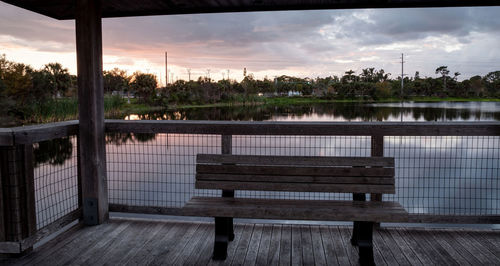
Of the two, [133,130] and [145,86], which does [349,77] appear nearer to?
[145,86]

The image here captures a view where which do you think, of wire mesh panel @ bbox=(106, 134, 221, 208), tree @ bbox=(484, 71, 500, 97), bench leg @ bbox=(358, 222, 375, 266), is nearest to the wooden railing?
wire mesh panel @ bbox=(106, 134, 221, 208)

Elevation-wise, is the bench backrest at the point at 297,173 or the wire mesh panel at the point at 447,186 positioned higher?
the bench backrest at the point at 297,173

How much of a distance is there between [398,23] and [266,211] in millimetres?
54635

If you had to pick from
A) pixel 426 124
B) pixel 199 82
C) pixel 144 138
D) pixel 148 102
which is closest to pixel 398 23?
pixel 199 82

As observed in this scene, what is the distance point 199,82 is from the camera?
5884 centimetres

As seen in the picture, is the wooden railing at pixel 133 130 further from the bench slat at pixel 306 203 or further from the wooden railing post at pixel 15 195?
the bench slat at pixel 306 203

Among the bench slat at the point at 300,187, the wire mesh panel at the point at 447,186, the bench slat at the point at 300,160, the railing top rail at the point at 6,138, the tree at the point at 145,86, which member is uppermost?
the tree at the point at 145,86

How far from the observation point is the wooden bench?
235 centimetres

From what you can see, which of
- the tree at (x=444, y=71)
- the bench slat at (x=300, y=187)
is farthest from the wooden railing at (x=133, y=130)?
the tree at (x=444, y=71)

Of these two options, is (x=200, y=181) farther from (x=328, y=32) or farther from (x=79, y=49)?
(x=328, y=32)

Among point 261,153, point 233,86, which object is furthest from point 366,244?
point 233,86

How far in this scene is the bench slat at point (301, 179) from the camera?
2588mm

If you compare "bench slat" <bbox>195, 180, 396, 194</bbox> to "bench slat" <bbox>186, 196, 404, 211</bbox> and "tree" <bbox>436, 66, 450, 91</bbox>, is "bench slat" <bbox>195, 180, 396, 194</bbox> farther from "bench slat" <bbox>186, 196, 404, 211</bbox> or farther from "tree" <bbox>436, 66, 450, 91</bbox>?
"tree" <bbox>436, 66, 450, 91</bbox>

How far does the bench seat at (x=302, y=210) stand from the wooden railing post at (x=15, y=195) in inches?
51.5
